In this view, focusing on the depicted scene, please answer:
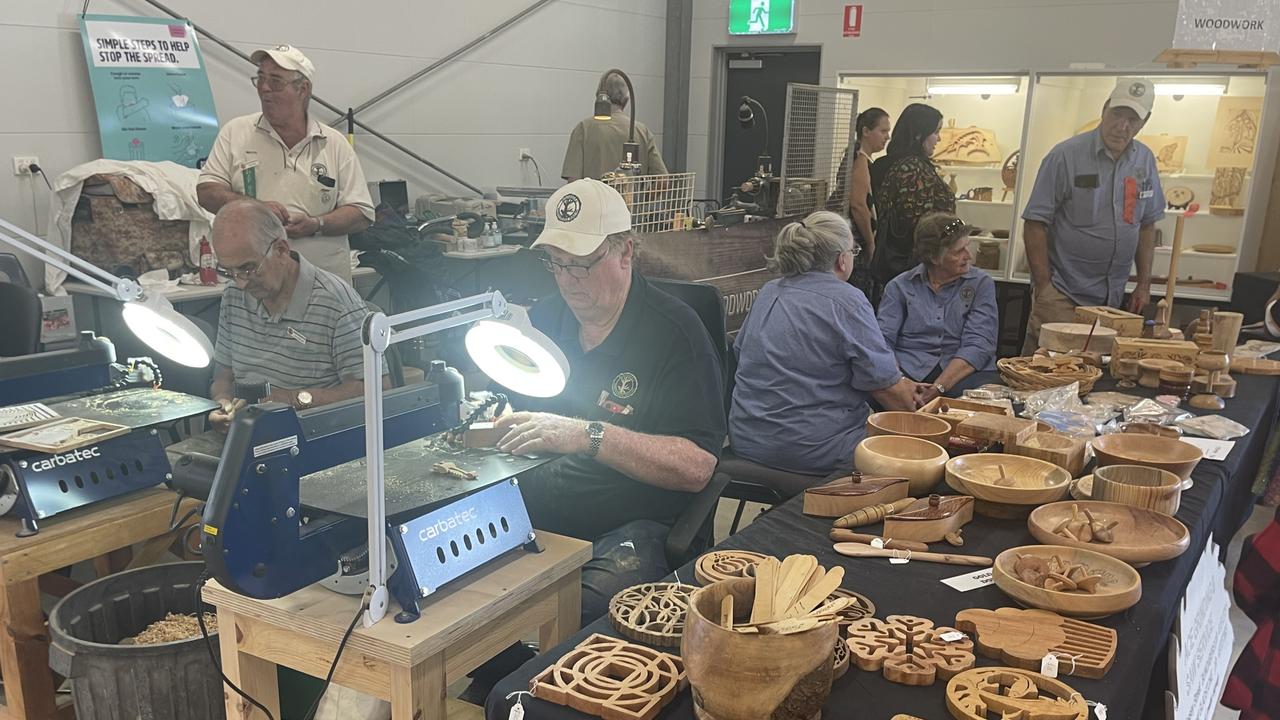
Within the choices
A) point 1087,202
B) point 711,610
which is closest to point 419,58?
point 1087,202

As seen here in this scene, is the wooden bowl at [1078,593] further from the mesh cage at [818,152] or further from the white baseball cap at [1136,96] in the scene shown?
the mesh cage at [818,152]

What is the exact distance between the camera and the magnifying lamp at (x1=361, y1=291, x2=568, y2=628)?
1356 millimetres

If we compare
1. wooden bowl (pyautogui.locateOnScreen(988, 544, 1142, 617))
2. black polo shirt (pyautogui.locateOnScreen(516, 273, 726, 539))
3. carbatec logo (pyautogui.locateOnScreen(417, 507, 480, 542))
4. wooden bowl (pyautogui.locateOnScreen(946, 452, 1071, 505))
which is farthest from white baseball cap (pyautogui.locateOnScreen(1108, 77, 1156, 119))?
carbatec logo (pyautogui.locateOnScreen(417, 507, 480, 542))

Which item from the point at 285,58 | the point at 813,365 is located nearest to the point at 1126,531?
the point at 813,365

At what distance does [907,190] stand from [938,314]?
1673 mm

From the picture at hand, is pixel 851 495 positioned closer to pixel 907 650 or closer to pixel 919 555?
pixel 919 555

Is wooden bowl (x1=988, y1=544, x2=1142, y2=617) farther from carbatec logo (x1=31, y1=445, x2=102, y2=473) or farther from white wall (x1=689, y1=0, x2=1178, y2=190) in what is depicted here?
white wall (x1=689, y1=0, x2=1178, y2=190)

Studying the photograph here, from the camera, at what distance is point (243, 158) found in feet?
12.1

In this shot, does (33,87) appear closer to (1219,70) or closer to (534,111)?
(534,111)

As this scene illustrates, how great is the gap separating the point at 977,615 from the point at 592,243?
1.15 metres

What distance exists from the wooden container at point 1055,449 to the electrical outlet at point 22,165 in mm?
4271

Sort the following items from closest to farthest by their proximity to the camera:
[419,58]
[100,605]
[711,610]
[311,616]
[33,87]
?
[711,610], [311,616], [100,605], [33,87], [419,58]

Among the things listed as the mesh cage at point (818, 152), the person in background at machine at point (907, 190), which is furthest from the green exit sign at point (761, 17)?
the person in background at machine at point (907, 190)

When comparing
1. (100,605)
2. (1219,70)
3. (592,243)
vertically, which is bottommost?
(100,605)
